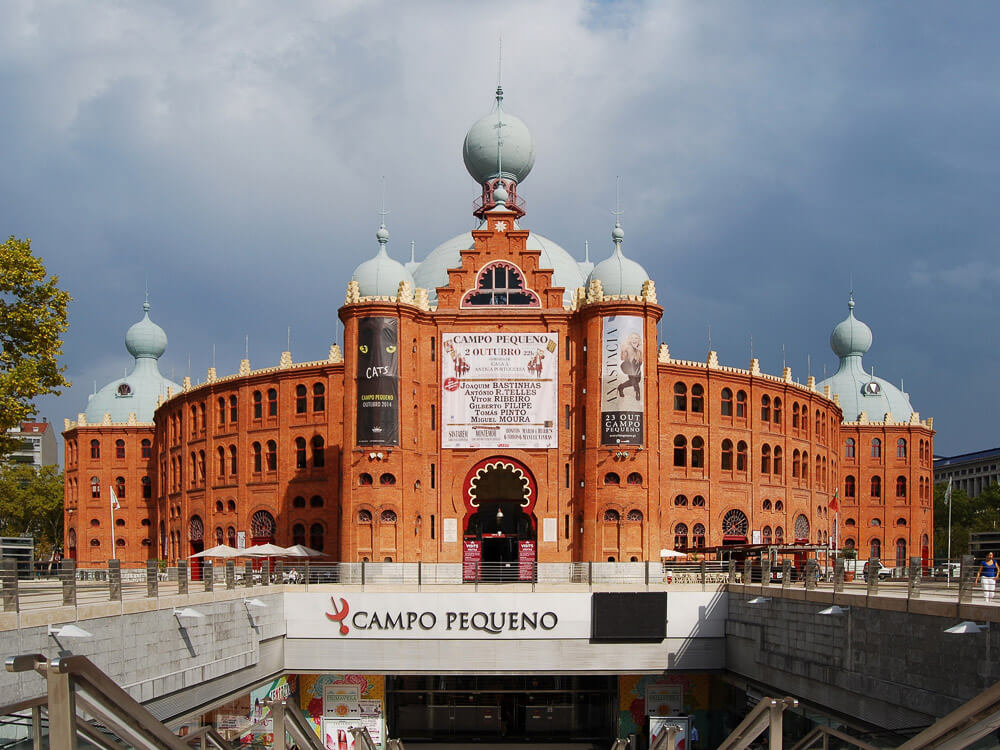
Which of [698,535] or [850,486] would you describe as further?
[850,486]

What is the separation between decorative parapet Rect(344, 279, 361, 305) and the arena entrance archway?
10813 mm

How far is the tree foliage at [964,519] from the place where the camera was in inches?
3831

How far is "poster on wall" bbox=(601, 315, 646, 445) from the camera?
179ft

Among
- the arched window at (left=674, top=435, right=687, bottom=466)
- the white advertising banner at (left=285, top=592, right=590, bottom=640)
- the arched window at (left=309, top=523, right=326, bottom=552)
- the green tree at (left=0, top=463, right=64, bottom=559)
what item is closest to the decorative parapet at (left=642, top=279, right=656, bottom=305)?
the arched window at (left=674, top=435, right=687, bottom=466)

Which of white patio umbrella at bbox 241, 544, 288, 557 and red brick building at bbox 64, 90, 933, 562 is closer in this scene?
white patio umbrella at bbox 241, 544, 288, 557

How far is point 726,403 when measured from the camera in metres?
64.7

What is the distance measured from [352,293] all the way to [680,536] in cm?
2312

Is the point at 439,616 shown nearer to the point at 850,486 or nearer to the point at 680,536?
the point at 680,536

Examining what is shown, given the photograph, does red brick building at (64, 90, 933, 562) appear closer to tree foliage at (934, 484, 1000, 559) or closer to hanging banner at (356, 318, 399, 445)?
hanging banner at (356, 318, 399, 445)

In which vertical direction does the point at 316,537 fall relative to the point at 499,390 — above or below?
below

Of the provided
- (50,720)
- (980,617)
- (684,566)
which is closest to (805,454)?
(684,566)

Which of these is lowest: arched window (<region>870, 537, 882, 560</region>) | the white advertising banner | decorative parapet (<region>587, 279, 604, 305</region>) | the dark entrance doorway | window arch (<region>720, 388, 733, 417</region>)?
the dark entrance doorway

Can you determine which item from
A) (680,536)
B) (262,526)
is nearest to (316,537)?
(262,526)

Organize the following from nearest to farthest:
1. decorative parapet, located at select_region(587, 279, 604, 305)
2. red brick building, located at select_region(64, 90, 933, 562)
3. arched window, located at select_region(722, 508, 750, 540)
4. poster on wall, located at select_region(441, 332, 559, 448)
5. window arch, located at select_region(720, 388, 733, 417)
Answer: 1. red brick building, located at select_region(64, 90, 933, 562)
2. decorative parapet, located at select_region(587, 279, 604, 305)
3. poster on wall, located at select_region(441, 332, 559, 448)
4. arched window, located at select_region(722, 508, 750, 540)
5. window arch, located at select_region(720, 388, 733, 417)
